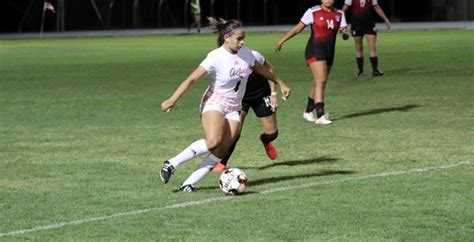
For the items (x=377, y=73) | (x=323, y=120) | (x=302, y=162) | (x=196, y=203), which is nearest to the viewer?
(x=196, y=203)

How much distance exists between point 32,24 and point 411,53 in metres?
34.1

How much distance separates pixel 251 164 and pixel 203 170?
88.5 inches

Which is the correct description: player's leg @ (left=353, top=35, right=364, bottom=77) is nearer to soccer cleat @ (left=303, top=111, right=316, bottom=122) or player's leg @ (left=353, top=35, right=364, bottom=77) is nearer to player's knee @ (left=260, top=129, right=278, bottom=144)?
soccer cleat @ (left=303, top=111, right=316, bottom=122)

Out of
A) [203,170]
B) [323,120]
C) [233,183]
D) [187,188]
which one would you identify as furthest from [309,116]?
[233,183]

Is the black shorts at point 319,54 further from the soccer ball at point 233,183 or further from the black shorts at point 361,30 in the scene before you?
the black shorts at point 361,30

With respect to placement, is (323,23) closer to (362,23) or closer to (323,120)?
(323,120)

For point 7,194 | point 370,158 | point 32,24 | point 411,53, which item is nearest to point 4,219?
point 7,194

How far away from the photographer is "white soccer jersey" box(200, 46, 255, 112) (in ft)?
40.0

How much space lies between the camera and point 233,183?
11664 mm

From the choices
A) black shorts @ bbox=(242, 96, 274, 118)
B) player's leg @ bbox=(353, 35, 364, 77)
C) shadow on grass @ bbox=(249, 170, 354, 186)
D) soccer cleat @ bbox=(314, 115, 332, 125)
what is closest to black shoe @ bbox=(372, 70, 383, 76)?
player's leg @ bbox=(353, 35, 364, 77)

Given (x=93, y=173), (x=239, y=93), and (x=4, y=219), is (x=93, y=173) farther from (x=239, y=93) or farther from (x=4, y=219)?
(x=4, y=219)

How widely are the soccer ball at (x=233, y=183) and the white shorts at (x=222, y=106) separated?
2.65 ft

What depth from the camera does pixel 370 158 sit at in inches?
568

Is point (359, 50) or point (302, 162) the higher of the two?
point (302, 162)
